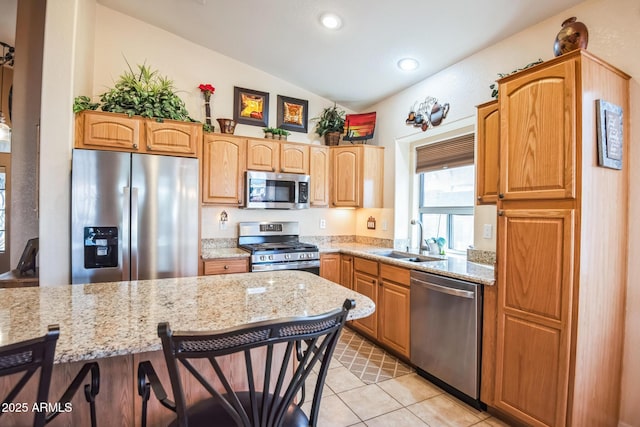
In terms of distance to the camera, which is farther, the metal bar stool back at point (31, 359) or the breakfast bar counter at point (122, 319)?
the breakfast bar counter at point (122, 319)

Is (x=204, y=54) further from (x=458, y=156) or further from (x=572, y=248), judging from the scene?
(x=572, y=248)

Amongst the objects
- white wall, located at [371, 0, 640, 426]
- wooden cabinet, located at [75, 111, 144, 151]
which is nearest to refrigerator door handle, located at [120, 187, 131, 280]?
wooden cabinet, located at [75, 111, 144, 151]

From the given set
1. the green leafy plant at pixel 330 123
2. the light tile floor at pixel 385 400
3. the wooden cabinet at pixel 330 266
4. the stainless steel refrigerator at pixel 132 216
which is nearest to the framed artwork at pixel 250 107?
the green leafy plant at pixel 330 123

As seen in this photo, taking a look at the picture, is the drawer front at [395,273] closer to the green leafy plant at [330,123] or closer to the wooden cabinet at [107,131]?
the green leafy plant at [330,123]

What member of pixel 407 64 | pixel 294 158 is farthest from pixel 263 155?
pixel 407 64

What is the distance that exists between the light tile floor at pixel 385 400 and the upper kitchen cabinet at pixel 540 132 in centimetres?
146

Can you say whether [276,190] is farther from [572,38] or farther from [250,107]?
[572,38]

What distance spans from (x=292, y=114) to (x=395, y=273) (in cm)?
236

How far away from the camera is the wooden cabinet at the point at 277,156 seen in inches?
136

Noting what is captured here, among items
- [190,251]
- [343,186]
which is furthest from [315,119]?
[190,251]

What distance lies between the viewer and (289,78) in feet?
12.6

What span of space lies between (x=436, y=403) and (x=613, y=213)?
5.35 ft

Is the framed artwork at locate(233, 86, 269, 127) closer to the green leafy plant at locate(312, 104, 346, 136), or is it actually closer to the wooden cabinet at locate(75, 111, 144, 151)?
the green leafy plant at locate(312, 104, 346, 136)

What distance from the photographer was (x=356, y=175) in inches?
150
